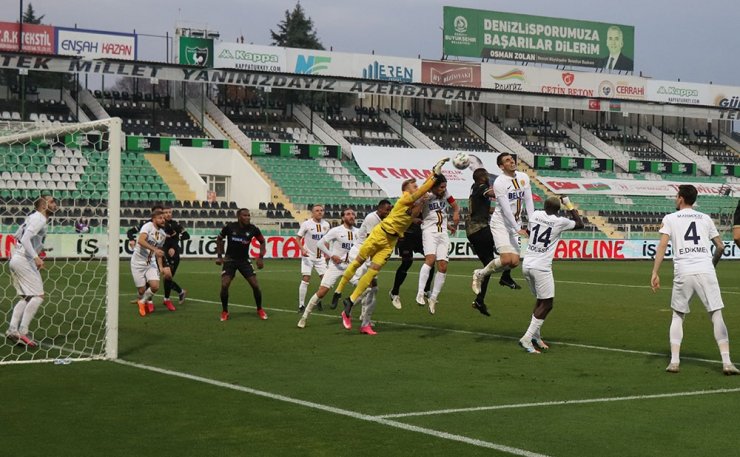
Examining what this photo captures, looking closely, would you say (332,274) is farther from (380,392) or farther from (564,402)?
(564,402)

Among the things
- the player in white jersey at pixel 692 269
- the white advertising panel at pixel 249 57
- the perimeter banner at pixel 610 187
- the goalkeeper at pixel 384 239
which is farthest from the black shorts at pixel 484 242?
the perimeter banner at pixel 610 187

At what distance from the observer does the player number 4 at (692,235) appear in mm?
12727

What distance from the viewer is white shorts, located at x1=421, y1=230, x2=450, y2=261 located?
1838 centimetres

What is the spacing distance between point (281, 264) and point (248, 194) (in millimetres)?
16642

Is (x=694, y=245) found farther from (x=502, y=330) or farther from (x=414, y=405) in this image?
(x=502, y=330)

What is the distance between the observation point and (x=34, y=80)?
88.1 meters

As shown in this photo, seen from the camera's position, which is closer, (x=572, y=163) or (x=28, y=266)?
(x=28, y=266)

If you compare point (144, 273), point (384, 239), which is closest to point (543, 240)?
point (384, 239)

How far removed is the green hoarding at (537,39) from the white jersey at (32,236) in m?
57.9

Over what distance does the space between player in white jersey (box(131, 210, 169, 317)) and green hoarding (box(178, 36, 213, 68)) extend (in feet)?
131

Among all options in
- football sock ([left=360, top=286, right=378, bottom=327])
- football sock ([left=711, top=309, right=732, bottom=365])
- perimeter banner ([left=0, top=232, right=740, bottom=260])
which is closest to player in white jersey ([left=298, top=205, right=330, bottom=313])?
football sock ([left=360, top=286, right=378, bottom=327])

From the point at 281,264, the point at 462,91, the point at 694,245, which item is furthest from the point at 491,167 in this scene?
the point at 694,245

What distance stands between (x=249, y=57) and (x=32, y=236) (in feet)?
160

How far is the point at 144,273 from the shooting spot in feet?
67.9
